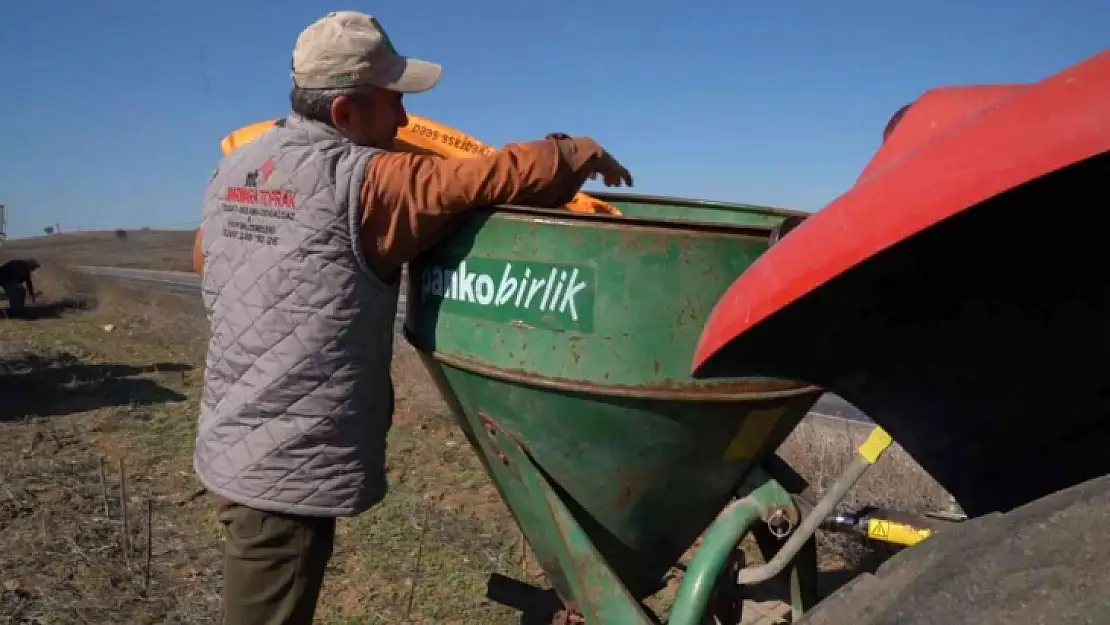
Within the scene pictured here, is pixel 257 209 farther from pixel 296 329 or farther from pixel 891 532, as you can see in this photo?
pixel 891 532

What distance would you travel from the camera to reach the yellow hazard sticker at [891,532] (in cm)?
337

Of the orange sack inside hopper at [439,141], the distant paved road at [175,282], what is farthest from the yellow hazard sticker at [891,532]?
the distant paved road at [175,282]

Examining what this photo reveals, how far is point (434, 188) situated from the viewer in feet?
6.85

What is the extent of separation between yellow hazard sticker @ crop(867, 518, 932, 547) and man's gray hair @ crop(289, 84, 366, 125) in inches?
101

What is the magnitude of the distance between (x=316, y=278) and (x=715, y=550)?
1.29 metres

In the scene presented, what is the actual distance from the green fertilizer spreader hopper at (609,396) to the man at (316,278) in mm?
164

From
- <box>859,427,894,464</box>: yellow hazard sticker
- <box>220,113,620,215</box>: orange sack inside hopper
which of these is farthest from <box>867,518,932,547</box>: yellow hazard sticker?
<box>220,113,620,215</box>: orange sack inside hopper

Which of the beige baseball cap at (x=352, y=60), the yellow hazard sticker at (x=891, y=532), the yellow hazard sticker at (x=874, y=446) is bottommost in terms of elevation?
the yellow hazard sticker at (x=891, y=532)

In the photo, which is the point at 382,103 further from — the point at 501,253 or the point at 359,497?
the point at 359,497

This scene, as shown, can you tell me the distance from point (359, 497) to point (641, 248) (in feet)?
3.26

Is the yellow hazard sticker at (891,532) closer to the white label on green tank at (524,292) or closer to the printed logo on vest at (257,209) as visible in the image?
the white label on green tank at (524,292)

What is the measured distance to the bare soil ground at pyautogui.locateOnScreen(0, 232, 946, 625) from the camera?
3678 millimetres

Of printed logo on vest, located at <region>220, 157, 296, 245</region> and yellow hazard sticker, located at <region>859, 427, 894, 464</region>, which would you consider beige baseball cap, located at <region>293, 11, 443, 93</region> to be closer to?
printed logo on vest, located at <region>220, 157, 296, 245</region>

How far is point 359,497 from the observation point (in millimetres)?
2275
